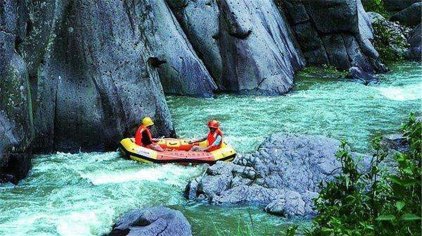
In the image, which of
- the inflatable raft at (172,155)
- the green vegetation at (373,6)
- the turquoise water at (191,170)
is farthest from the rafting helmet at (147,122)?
the green vegetation at (373,6)

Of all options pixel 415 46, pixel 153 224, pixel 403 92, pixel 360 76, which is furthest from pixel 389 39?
pixel 153 224

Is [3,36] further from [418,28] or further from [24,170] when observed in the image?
[418,28]

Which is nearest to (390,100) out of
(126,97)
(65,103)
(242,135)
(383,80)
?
(383,80)

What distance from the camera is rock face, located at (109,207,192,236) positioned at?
796cm

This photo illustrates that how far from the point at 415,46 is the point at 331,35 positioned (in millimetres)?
5954

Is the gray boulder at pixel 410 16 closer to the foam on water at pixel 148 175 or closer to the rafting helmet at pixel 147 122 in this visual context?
the rafting helmet at pixel 147 122

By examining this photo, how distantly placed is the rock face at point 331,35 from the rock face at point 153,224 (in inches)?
663

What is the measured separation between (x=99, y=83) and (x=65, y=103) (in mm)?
847

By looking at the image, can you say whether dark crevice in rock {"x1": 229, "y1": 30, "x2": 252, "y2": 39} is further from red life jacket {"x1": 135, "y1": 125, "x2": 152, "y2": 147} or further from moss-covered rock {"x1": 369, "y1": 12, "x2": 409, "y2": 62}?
moss-covered rock {"x1": 369, "y1": 12, "x2": 409, "y2": 62}

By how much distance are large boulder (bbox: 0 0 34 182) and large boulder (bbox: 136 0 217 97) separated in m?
7.53

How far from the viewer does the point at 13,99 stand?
1062cm

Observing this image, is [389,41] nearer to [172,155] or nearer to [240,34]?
[240,34]

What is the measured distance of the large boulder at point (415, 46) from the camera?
2701 centimetres

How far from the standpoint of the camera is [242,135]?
47.9 ft
